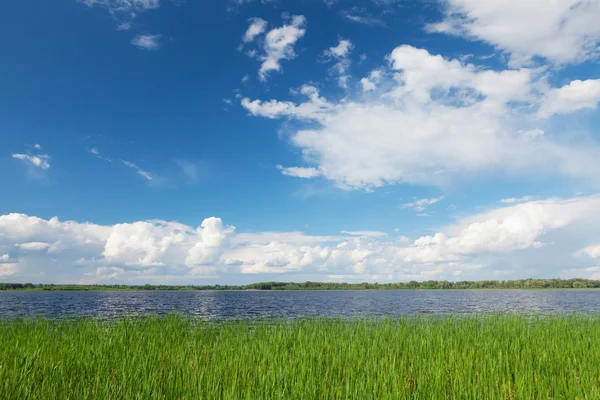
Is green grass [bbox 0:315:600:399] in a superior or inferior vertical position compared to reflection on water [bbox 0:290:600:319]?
superior

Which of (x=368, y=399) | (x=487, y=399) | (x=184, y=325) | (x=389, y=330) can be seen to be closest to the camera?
(x=368, y=399)

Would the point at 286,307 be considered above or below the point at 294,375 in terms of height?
below

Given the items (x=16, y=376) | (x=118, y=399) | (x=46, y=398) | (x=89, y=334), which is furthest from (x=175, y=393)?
(x=89, y=334)

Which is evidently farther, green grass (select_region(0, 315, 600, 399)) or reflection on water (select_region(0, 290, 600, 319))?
reflection on water (select_region(0, 290, 600, 319))

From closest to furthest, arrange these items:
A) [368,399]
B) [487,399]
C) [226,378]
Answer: [368,399] < [487,399] < [226,378]

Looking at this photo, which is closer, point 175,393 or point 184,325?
point 175,393

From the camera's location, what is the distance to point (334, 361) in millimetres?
7258

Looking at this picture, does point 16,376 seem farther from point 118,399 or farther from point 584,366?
point 584,366

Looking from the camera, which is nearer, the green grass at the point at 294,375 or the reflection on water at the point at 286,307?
the green grass at the point at 294,375

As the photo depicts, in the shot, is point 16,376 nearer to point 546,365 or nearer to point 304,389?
point 304,389

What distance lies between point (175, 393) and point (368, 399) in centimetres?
295

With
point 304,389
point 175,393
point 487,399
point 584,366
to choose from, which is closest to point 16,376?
point 175,393

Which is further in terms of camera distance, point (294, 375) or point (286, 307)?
point (286, 307)

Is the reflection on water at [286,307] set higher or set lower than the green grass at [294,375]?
lower
